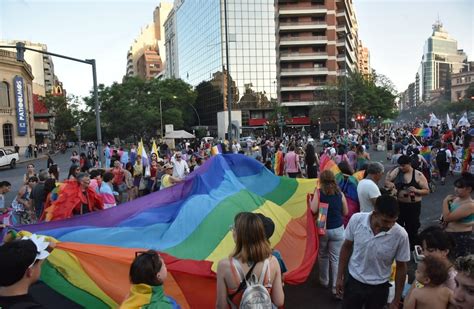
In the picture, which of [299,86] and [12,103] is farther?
[299,86]

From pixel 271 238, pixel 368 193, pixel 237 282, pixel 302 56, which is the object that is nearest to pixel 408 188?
pixel 368 193

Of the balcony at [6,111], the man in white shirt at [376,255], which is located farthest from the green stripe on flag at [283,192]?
the balcony at [6,111]

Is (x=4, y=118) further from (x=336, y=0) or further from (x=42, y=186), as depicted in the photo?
(x=336, y=0)

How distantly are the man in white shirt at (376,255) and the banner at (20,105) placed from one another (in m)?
52.6

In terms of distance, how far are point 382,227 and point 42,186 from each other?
23.4 feet

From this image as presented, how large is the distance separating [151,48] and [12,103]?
112 meters

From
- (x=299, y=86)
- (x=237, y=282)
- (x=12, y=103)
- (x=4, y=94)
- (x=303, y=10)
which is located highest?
(x=303, y=10)

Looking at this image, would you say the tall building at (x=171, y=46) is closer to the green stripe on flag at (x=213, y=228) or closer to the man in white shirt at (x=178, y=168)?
the man in white shirt at (x=178, y=168)

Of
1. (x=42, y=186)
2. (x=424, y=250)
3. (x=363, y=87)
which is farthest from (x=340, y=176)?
(x=363, y=87)

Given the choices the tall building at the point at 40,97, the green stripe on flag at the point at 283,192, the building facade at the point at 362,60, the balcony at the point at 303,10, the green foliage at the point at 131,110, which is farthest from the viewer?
the building facade at the point at 362,60

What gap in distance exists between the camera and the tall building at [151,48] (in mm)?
143375

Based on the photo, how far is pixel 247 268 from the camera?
2908 mm

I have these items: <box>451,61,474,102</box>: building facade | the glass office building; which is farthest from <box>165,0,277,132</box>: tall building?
<box>451,61,474,102</box>: building facade

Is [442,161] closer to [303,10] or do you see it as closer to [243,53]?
[243,53]
